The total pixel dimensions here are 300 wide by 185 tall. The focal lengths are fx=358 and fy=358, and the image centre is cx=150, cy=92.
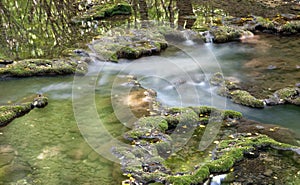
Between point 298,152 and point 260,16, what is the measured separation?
50.6ft

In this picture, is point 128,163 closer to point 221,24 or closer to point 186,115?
point 186,115

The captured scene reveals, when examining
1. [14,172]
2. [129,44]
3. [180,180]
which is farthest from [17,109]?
[129,44]

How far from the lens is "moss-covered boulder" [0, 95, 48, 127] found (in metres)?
10.2

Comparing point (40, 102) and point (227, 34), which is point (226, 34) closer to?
point (227, 34)

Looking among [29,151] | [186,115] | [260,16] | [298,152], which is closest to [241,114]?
[186,115]

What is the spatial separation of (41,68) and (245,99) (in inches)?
304

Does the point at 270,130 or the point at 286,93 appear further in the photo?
the point at 286,93

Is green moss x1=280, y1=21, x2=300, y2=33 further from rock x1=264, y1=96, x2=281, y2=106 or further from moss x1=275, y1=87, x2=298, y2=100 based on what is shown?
rock x1=264, y1=96, x2=281, y2=106

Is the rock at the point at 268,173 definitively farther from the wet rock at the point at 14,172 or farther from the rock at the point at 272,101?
the wet rock at the point at 14,172

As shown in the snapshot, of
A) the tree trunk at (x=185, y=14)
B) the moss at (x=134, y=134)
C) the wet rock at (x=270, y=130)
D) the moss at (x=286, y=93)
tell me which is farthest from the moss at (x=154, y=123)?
the tree trunk at (x=185, y=14)

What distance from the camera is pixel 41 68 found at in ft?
45.5

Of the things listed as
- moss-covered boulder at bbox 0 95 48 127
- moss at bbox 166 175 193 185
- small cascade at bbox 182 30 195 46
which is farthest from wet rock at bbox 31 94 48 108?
small cascade at bbox 182 30 195 46

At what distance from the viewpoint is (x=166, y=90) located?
1301cm

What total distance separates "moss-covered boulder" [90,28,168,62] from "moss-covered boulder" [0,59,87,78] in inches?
69.4
